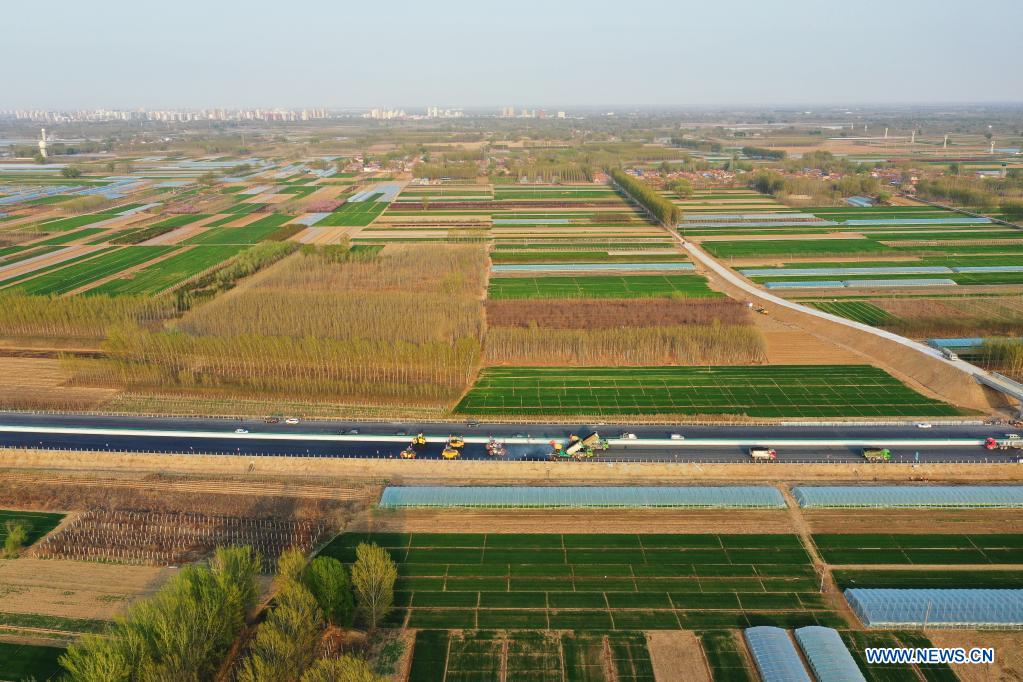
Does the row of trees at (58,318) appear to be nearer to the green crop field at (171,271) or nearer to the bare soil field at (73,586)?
the green crop field at (171,271)

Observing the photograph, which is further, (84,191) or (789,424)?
(84,191)

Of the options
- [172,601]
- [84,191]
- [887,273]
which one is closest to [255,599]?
[172,601]

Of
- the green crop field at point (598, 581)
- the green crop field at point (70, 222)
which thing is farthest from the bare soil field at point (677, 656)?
the green crop field at point (70, 222)

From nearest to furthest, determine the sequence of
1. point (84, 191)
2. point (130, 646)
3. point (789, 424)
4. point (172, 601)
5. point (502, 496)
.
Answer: point (130, 646), point (172, 601), point (502, 496), point (789, 424), point (84, 191)

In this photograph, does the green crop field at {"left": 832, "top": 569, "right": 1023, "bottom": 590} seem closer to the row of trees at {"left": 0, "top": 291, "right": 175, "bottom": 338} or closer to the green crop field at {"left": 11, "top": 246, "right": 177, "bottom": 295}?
the row of trees at {"left": 0, "top": 291, "right": 175, "bottom": 338}

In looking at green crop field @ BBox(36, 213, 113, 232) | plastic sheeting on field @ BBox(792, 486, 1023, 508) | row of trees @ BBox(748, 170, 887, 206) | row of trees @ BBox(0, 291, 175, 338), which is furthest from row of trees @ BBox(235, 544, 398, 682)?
row of trees @ BBox(748, 170, 887, 206)

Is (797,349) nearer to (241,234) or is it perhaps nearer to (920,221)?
(920,221)

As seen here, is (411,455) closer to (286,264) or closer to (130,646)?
(130,646)
